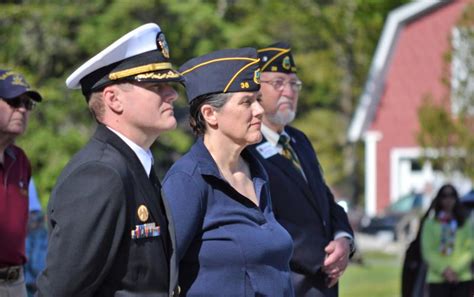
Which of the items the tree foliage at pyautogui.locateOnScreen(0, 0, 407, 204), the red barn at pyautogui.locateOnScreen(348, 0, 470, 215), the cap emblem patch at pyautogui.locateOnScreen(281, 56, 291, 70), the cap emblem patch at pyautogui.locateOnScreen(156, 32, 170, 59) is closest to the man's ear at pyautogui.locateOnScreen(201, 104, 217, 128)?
the cap emblem patch at pyautogui.locateOnScreen(156, 32, 170, 59)

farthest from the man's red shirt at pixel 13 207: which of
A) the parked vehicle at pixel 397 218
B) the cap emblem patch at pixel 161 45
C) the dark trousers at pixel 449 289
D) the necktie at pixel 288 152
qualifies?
the parked vehicle at pixel 397 218

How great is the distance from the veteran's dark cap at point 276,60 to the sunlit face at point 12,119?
58.3 inches

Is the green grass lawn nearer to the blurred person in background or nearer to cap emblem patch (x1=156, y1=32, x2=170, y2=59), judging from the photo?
the blurred person in background

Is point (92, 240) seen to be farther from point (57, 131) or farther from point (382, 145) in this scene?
point (382, 145)

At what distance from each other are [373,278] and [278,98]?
14627 mm

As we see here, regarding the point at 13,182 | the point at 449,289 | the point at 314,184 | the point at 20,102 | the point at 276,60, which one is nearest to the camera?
the point at 314,184

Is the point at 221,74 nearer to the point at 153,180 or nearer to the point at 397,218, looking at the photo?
the point at 153,180

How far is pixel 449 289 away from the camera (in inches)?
445

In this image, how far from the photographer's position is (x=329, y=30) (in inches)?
1554

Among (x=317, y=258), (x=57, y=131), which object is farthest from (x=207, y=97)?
(x=57, y=131)

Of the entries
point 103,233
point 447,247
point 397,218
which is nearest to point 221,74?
point 103,233

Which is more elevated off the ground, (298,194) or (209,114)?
(209,114)

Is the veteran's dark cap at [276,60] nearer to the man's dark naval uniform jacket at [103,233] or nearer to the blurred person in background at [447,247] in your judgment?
the man's dark naval uniform jacket at [103,233]

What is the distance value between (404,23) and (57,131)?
16.9m
